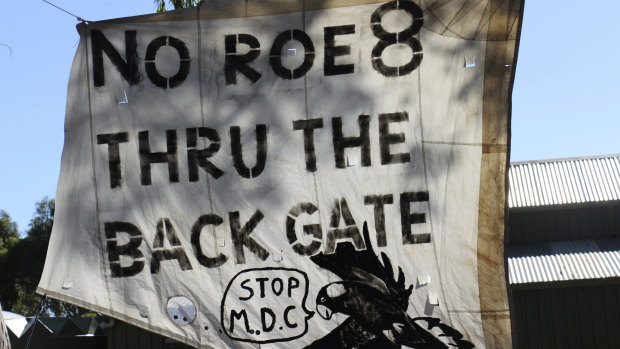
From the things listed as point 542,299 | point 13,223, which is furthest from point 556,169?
point 13,223

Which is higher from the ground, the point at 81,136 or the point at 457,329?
the point at 81,136

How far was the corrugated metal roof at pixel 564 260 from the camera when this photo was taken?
19969 millimetres

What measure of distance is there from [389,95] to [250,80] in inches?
57.3

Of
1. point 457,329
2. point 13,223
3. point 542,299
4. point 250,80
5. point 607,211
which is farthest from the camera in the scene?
point 13,223

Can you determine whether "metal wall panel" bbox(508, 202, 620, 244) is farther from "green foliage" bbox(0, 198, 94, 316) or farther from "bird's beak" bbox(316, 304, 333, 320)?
"green foliage" bbox(0, 198, 94, 316)

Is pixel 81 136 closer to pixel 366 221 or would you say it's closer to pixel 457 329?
pixel 366 221

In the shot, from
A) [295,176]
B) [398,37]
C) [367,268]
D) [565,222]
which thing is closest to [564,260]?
[565,222]

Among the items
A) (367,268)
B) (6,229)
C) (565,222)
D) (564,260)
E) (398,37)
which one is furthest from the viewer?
(6,229)

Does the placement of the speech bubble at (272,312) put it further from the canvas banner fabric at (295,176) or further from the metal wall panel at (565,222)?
the metal wall panel at (565,222)

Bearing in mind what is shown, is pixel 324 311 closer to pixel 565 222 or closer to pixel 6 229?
pixel 565 222

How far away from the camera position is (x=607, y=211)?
22484 millimetres

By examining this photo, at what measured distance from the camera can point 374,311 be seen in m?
7.83

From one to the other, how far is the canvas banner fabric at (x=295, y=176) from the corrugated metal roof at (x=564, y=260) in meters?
11.9

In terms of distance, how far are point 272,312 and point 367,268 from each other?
1.04 m
